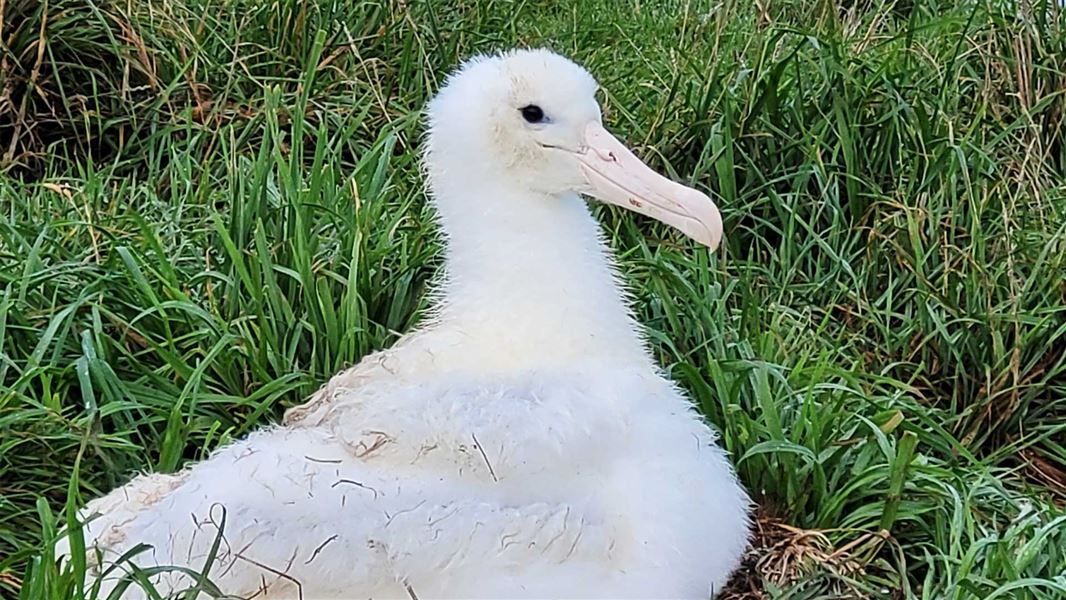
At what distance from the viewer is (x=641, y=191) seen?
11.4ft

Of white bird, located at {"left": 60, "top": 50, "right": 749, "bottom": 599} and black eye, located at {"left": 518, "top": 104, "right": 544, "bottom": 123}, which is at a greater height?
black eye, located at {"left": 518, "top": 104, "right": 544, "bottom": 123}

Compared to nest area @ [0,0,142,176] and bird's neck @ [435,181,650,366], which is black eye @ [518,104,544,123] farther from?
nest area @ [0,0,142,176]

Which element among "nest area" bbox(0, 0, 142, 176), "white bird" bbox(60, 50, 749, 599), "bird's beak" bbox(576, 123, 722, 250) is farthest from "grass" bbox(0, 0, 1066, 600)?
"bird's beak" bbox(576, 123, 722, 250)

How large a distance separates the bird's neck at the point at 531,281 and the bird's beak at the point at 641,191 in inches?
4.2

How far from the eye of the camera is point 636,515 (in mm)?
2910

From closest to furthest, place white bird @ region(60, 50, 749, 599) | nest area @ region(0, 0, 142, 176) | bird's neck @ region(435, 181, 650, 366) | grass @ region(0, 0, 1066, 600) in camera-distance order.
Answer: white bird @ region(60, 50, 749, 599) → bird's neck @ region(435, 181, 650, 366) → grass @ region(0, 0, 1066, 600) → nest area @ region(0, 0, 142, 176)

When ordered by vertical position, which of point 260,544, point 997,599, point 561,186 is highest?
point 561,186

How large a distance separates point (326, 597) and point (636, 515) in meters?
0.57

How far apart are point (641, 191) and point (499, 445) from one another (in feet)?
2.69

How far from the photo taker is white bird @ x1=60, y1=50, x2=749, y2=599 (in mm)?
2779

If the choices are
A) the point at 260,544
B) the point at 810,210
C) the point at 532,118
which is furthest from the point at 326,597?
the point at 810,210

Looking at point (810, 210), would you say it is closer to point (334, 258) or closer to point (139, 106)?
point (334, 258)

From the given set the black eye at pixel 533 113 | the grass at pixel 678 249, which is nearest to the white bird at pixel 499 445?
the black eye at pixel 533 113

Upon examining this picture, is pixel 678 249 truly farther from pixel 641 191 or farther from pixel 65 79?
pixel 65 79
